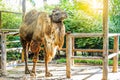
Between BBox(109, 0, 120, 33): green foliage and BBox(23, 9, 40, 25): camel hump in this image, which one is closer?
BBox(23, 9, 40, 25): camel hump

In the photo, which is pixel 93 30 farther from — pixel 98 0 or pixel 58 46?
pixel 58 46

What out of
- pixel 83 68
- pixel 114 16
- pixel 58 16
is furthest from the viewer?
pixel 114 16

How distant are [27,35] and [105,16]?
7.40ft

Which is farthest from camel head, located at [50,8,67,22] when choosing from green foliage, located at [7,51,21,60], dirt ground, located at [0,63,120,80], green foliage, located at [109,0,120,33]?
green foliage, located at [109,0,120,33]

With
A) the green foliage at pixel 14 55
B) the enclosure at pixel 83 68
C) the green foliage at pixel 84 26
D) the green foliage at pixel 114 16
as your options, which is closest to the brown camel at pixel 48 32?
the enclosure at pixel 83 68

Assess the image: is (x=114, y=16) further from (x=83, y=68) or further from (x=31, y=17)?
(x=31, y=17)

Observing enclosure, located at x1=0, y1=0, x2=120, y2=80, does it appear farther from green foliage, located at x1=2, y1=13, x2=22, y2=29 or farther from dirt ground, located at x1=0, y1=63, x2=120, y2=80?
green foliage, located at x1=2, y1=13, x2=22, y2=29

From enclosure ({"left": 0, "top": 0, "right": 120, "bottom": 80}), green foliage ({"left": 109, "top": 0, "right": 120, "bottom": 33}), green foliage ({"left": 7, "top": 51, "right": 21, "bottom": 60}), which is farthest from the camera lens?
green foliage ({"left": 109, "top": 0, "right": 120, "bottom": 33})

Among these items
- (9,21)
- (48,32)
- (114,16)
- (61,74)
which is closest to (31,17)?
(48,32)

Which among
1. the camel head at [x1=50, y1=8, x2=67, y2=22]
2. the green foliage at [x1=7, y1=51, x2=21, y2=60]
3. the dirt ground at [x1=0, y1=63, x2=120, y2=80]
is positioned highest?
the camel head at [x1=50, y1=8, x2=67, y2=22]

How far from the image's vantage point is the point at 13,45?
37.1 ft

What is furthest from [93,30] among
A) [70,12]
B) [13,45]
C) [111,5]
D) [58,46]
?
[58,46]

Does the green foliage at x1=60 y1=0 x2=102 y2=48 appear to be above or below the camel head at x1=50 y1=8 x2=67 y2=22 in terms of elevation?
below

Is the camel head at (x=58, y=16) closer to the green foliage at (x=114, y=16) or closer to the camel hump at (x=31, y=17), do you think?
the camel hump at (x=31, y=17)
